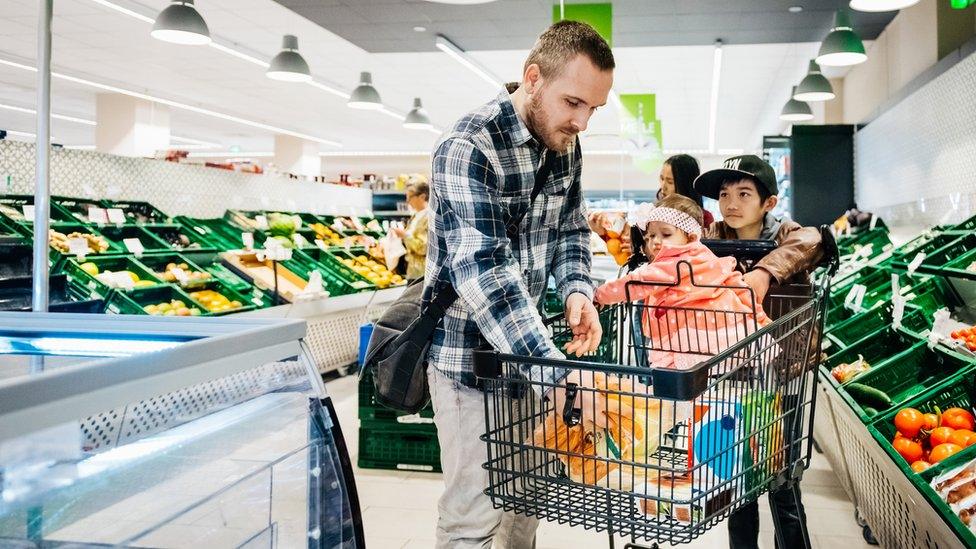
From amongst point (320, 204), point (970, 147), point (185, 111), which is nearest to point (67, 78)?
point (185, 111)

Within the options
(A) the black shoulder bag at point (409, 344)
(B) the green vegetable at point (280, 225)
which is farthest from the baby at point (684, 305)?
(B) the green vegetable at point (280, 225)

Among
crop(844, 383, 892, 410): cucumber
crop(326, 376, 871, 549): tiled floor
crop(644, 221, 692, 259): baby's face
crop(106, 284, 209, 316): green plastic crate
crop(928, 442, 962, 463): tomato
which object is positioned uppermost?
crop(644, 221, 692, 259): baby's face

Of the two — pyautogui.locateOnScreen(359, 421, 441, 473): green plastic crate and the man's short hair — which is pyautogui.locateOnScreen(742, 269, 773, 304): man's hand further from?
pyautogui.locateOnScreen(359, 421, 441, 473): green plastic crate

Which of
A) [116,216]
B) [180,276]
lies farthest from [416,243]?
[116,216]

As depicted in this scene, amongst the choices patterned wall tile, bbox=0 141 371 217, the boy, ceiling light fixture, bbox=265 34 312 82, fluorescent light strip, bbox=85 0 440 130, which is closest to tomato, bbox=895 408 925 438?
the boy

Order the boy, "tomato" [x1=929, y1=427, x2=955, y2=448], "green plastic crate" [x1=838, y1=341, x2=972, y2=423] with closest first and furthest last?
1. the boy
2. "tomato" [x1=929, y1=427, x2=955, y2=448]
3. "green plastic crate" [x1=838, y1=341, x2=972, y2=423]

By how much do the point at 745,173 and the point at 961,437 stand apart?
1.21m

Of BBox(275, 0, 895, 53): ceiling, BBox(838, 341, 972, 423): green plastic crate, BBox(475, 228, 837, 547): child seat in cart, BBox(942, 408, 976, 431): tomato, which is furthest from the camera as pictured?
BBox(275, 0, 895, 53): ceiling

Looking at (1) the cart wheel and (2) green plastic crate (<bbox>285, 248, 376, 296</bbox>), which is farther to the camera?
(2) green plastic crate (<bbox>285, 248, 376, 296</bbox>)

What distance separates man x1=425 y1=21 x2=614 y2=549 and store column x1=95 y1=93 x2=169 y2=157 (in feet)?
47.7

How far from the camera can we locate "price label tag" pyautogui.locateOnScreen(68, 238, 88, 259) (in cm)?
530

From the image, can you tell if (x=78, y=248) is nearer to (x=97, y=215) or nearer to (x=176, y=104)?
(x=97, y=215)

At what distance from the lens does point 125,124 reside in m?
14.9

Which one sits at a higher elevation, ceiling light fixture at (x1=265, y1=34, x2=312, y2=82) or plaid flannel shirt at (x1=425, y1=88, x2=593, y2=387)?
ceiling light fixture at (x1=265, y1=34, x2=312, y2=82)
